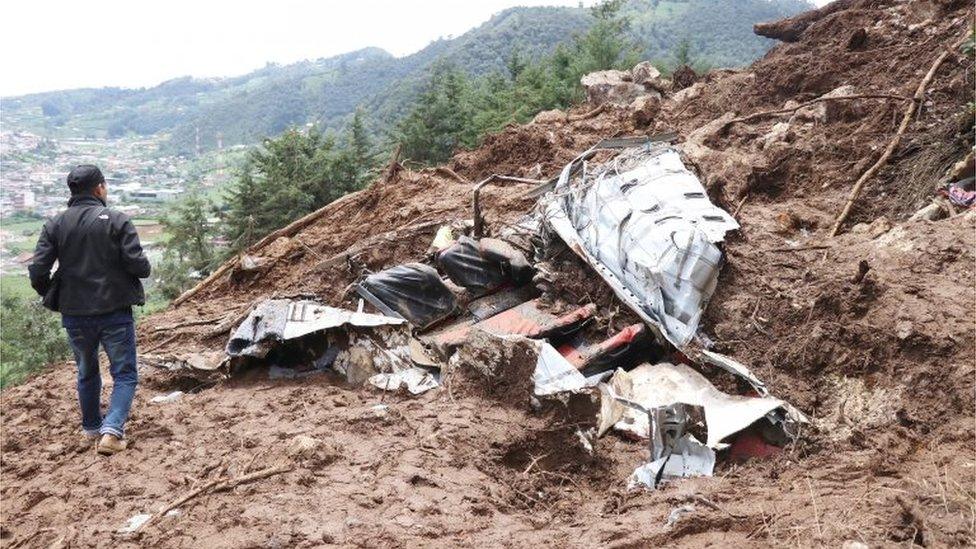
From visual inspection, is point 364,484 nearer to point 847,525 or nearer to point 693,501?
point 693,501

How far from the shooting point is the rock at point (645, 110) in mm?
11406

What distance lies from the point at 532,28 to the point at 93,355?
86269 millimetres

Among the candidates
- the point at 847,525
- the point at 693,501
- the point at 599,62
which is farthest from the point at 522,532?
the point at 599,62

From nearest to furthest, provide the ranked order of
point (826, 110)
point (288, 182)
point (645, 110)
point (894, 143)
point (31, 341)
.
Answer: point (894, 143) → point (826, 110) → point (645, 110) → point (31, 341) → point (288, 182)

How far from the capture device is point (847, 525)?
227 cm

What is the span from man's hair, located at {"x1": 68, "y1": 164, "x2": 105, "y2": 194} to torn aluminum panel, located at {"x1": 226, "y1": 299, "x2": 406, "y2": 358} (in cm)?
154

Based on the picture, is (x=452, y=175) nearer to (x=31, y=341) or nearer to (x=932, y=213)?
(x=932, y=213)

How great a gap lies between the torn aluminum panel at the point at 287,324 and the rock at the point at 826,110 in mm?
6011

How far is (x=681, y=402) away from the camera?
366cm

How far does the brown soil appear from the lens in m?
2.69

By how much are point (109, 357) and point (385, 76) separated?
3861 inches

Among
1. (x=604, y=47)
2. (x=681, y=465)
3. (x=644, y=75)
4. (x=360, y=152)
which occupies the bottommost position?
(x=681, y=465)

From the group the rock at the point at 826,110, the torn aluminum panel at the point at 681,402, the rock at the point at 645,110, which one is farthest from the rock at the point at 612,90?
the torn aluminum panel at the point at 681,402

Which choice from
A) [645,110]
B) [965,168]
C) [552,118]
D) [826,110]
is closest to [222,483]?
[965,168]
